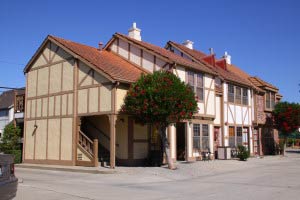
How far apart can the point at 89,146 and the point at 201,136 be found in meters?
7.04

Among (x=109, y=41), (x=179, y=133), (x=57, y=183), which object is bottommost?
(x=57, y=183)

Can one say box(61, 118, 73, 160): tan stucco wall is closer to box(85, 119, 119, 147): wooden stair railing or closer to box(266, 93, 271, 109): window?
box(85, 119, 119, 147): wooden stair railing

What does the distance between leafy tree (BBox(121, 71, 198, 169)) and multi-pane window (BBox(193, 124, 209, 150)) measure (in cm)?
532

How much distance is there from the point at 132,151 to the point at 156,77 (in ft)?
15.2

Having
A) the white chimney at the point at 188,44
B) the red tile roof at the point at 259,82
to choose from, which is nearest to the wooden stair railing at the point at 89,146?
the white chimney at the point at 188,44

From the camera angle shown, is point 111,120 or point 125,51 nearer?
point 111,120

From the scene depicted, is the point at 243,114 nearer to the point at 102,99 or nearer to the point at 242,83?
the point at 242,83

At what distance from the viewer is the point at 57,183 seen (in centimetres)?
1381

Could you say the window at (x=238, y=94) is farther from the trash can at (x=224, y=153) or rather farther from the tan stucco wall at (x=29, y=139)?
the tan stucco wall at (x=29, y=139)

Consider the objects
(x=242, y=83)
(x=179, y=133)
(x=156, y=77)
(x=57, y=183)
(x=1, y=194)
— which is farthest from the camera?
(x=242, y=83)

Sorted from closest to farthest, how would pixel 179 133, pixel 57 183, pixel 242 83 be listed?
pixel 57 183 → pixel 179 133 → pixel 242 83

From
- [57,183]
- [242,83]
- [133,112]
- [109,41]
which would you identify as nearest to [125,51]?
[109,41]

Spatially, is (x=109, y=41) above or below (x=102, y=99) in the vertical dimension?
above

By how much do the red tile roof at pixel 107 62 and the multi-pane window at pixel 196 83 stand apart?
9.72 ft
